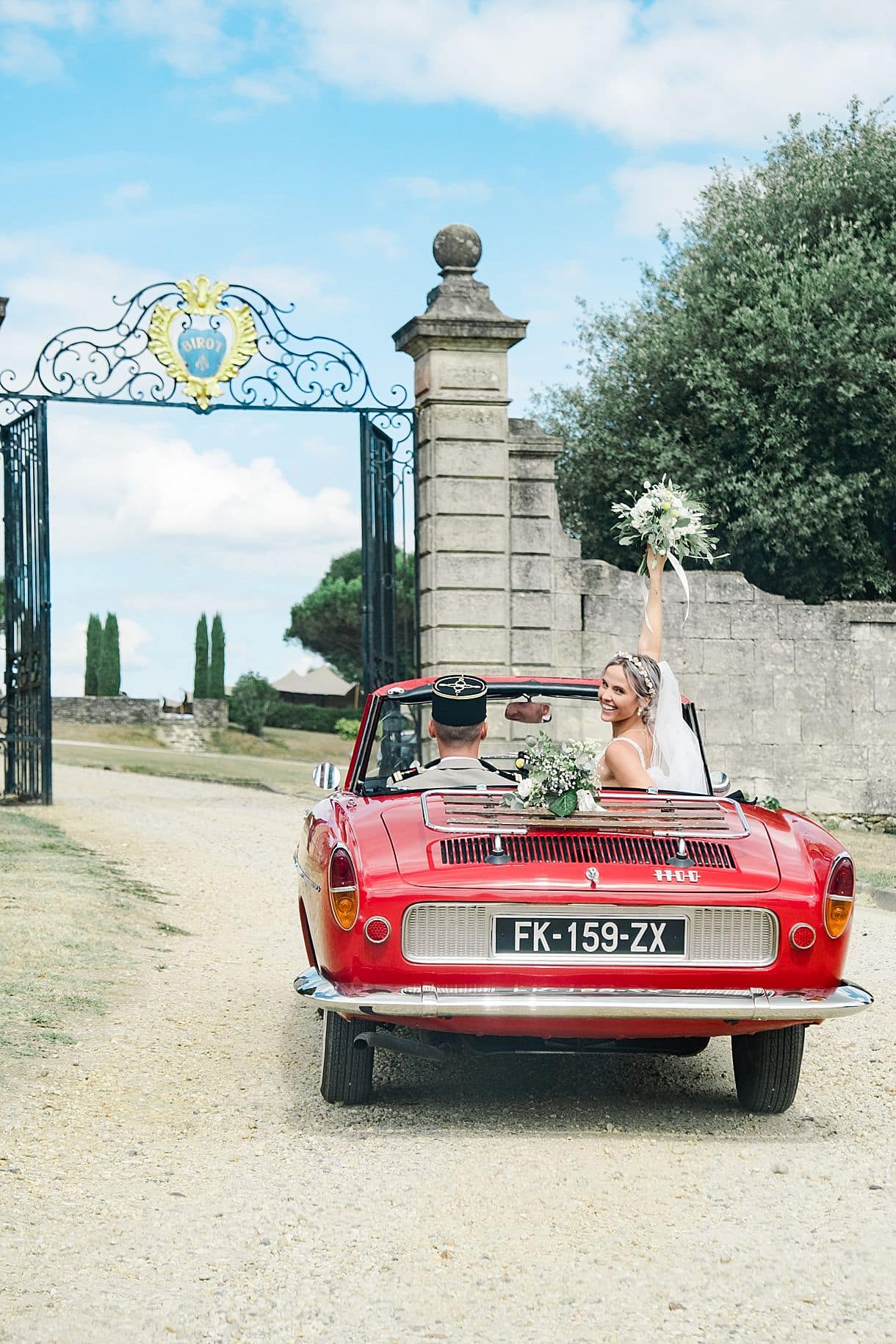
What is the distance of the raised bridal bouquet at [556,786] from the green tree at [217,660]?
170 ft

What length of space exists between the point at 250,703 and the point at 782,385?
3614 centimetres

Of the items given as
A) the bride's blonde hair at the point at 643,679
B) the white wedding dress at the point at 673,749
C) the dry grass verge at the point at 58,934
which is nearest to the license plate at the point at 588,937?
the white wedding dress at the point at 673,749

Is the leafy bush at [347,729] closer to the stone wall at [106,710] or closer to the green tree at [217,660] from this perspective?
the stone wall at [106,710]

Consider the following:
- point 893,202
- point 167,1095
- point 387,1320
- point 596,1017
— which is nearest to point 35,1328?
point 387,1320

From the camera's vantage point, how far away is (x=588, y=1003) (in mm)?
4820

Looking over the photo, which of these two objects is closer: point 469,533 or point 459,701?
point 459,701

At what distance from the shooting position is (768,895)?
5.01m

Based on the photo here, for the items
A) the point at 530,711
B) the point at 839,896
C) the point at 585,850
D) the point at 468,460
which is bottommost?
the point at 839,896

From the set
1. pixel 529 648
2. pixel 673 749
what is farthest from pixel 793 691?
pixel 673 749

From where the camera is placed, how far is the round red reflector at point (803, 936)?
16.4 feet

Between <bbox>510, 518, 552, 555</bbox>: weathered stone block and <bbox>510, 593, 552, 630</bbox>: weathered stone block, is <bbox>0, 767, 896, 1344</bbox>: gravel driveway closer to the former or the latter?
<bbox>510, 593, 552, 630</bbox>: weathered stone block

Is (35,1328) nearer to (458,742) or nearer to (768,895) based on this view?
(768,895)

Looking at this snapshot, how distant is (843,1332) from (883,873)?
10343 millimetres

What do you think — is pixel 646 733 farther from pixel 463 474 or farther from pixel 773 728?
pixel 773 728
